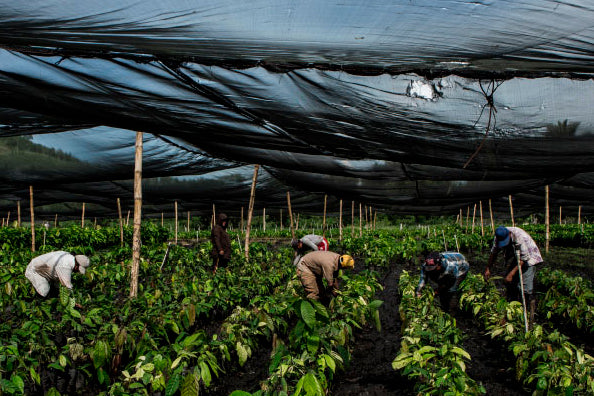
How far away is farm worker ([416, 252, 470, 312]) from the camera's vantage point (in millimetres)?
4664

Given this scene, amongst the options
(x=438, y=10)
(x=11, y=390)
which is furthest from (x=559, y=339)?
(x=11, y=390)

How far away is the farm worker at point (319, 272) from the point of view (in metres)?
4.51

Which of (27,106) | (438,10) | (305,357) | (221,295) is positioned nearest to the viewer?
(438,10)

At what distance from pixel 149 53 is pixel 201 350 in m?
2.09

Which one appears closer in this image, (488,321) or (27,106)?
(27,106)

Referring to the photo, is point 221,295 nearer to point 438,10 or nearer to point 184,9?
point 184,9

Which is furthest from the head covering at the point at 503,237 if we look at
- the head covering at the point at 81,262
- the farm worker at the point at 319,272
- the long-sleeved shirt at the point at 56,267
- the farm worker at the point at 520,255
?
the long-sleeved shirt at the point at 56,267

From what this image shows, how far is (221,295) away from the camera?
5035mm

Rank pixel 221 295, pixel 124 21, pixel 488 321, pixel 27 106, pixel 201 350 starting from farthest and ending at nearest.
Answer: pixel 221 295
pixel 488 321
pixel 27 106
pixel 201 350
pixel 124 21

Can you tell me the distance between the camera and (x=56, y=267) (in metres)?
4.77

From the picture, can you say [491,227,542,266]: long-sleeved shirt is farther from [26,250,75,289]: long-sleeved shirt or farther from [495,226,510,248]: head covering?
[26,250,75,289]: long-sleeved shirt

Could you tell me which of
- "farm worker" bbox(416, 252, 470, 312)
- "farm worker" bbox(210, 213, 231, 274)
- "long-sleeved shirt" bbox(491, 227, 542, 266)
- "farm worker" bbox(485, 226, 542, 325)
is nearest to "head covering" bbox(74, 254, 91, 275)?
"farm worker" bbox(210, 213, 231, 274)

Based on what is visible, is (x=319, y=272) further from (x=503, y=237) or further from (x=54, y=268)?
(x=54, y=268)

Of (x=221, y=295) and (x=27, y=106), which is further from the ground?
(x=27, y=106)
